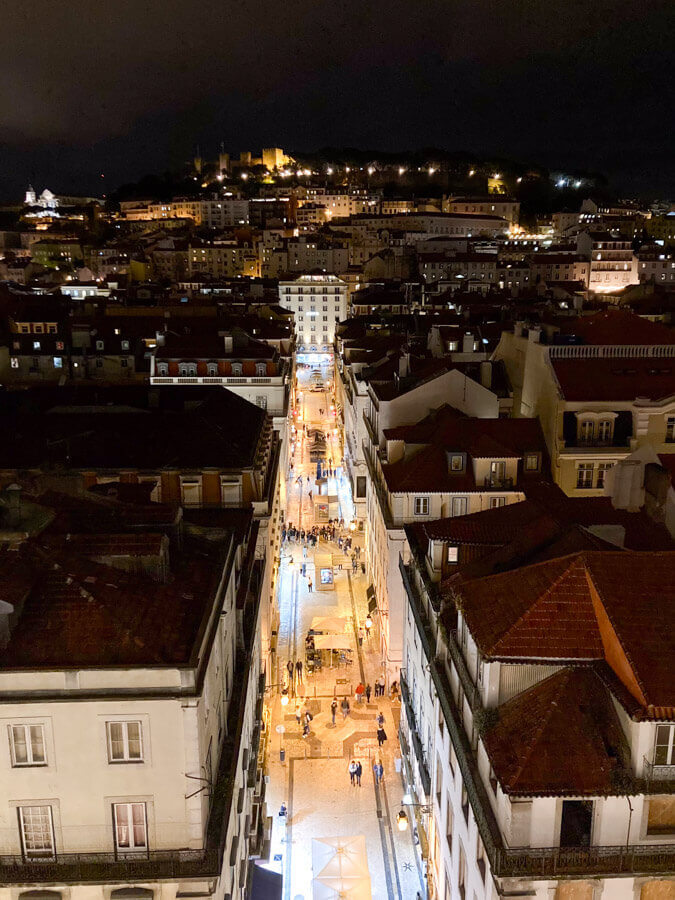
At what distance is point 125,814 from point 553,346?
33.8m

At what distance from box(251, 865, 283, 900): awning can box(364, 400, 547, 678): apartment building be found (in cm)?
1478

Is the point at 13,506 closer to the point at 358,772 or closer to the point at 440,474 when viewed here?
the point at 358,772

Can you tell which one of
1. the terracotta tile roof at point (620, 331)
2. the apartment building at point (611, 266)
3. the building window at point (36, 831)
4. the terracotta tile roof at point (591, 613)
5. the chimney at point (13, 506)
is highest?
the apartment building at point (611, 266)

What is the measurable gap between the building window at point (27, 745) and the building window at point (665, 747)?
1397 centimetres

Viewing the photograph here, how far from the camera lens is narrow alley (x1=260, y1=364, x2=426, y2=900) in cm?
3053

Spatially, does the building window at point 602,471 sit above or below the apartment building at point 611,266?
below

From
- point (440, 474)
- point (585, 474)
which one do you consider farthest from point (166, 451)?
point (585, 474)

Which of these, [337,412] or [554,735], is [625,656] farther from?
[337,412]

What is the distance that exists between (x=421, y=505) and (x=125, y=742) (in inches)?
941

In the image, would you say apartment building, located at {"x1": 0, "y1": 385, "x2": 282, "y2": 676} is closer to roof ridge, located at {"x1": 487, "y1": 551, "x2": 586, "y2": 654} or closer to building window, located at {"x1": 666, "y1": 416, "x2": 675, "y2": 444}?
roof ridge, located at {"x1": 487, "y1": 551, "x2": 586, "y2": 654}

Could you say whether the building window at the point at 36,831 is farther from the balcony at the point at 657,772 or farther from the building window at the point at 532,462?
the building window at the point at 532,462

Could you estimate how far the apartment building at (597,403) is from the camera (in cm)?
4119

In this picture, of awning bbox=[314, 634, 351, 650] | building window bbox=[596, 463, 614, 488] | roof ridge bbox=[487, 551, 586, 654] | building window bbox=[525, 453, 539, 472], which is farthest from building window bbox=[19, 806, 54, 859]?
building window bbox=[596, 463, 614, 488]

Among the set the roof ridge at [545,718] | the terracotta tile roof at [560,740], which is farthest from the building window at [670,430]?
the roof ridge at [545,718]
